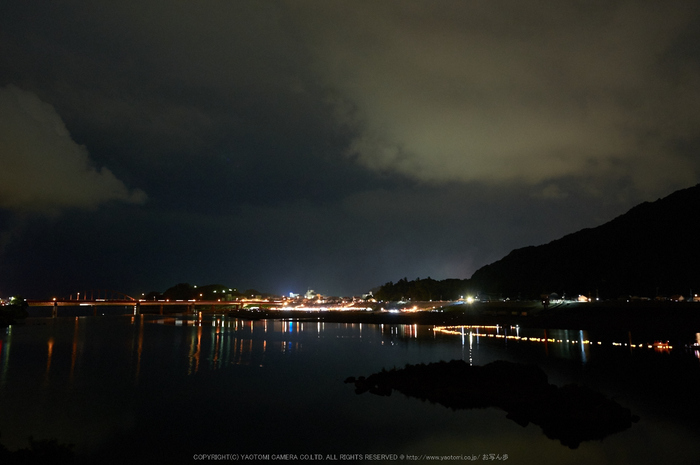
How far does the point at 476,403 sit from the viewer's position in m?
23.4

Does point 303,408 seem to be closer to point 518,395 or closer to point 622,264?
point 518,395

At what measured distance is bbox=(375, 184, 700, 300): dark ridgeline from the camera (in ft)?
380

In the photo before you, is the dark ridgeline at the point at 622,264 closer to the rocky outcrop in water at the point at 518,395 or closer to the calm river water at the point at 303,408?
the calm river water at the point at 303,408

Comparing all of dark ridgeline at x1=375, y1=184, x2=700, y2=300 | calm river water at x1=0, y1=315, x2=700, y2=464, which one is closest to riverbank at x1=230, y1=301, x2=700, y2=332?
calm river water at x1=0, y1=315, x2=700, y2=464

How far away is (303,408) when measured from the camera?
25625 millimetres

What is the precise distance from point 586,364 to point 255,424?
2994cm

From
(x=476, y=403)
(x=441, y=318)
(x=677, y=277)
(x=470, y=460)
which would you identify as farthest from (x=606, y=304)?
(x=470, y=460)

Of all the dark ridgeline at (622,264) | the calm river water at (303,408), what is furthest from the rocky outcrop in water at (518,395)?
the dark ridgeline at (622,264)

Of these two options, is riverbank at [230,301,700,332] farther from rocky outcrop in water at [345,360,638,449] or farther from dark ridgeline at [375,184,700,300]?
rocky outcrop in water at [345,360,638,449]

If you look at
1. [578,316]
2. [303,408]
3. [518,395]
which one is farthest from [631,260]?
[303,408]

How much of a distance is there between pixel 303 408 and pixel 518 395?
1230 cm

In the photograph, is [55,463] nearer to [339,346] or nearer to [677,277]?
[339,346]

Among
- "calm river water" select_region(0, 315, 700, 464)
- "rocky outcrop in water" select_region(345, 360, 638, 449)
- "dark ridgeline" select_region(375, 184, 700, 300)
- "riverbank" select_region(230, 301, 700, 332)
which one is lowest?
"calm river water" select_region(0, 315, 700, 464)

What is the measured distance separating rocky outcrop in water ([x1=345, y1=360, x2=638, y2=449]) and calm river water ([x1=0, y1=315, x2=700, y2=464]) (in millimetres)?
652
